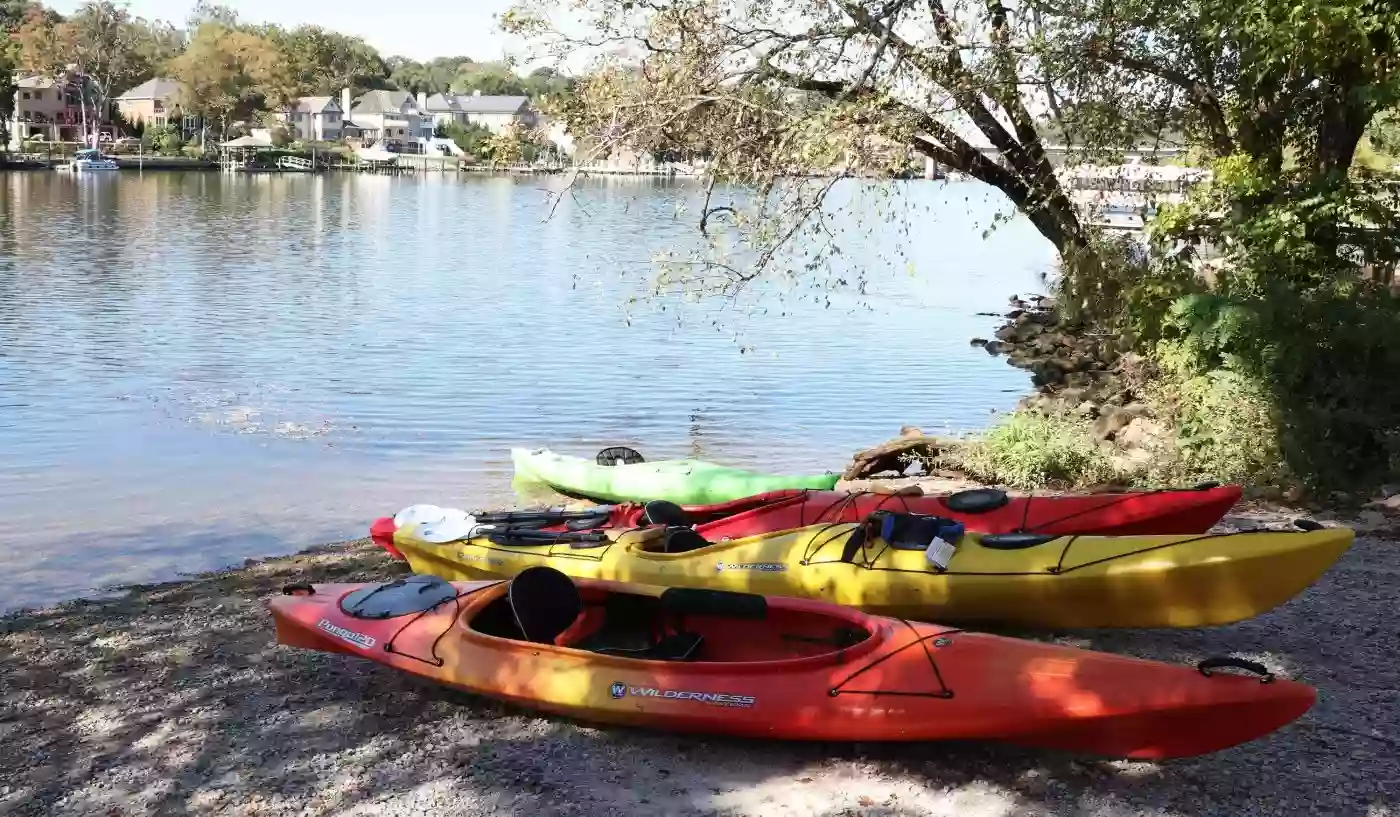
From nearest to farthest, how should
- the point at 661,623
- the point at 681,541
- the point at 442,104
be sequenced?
the point at 661,623, the point at 681,541, the point at 442,104

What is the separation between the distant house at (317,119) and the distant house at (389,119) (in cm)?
276

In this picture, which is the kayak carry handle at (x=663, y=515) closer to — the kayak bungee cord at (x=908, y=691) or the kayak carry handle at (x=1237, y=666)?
the kayak bungee cord at (x=908, y=691)

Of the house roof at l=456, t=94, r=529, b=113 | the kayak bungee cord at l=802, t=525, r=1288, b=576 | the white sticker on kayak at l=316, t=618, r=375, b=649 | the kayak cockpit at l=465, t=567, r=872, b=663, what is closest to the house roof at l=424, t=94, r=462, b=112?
the house roof at l=456, t=94, r=529, b=113

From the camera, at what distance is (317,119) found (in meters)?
→ 104

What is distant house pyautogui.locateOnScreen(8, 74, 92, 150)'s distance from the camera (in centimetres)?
8581

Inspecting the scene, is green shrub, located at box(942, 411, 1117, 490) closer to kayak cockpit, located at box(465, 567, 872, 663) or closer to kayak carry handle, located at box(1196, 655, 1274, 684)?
kayak cockpit, located at box(465, 567, 872, 663)

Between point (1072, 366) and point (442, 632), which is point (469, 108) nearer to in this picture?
point (1072, 366)

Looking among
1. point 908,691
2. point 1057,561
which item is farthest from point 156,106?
point 908,691

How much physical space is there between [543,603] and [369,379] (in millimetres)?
11827

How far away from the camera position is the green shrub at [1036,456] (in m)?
10.5

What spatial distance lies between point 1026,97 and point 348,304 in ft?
53.0

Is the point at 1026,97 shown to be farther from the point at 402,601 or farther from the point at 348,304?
the point at 348,304

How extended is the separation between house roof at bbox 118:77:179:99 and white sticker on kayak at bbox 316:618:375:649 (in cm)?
9798

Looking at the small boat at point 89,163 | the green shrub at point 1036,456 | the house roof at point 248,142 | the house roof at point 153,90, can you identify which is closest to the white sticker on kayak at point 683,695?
the green shrub at point 1036,456
